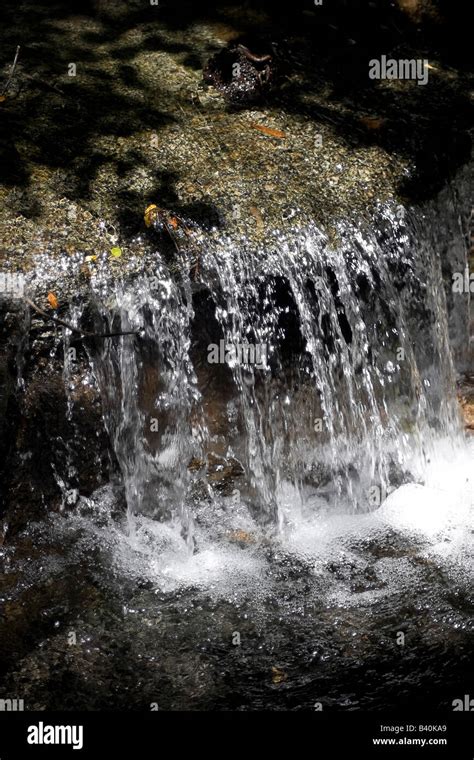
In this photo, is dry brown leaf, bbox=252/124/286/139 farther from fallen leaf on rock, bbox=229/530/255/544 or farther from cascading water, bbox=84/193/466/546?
fallen leaf on rock, bbox=229/530/255/544

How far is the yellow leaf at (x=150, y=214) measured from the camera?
5.13m

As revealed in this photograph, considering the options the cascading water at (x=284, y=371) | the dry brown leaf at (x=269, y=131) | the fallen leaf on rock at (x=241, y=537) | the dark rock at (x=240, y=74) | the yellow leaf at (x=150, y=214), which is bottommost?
the fallen leaf on rock at (x=241, y=537)

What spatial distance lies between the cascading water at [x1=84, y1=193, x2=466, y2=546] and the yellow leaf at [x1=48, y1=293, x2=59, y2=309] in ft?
0.75

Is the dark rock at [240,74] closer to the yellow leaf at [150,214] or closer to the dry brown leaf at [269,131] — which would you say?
the dry brown leaf at [269,131]

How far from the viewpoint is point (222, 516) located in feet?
17.1

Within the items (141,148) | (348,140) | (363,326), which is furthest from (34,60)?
(363,326)

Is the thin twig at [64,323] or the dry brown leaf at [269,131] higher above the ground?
the dry brown leaf at [269,131]

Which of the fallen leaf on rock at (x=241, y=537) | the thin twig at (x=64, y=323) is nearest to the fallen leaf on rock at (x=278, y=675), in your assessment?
the fallen leaf on rock at (x=241, y=537)

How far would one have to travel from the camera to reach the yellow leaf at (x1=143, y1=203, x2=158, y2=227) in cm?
513

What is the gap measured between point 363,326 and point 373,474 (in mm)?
921

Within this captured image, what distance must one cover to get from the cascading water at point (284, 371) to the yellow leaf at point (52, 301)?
228 millimetres

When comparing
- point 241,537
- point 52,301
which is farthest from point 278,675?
point 52,301

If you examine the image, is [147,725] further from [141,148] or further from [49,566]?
[141,148]

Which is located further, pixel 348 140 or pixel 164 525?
pixel 348 140
